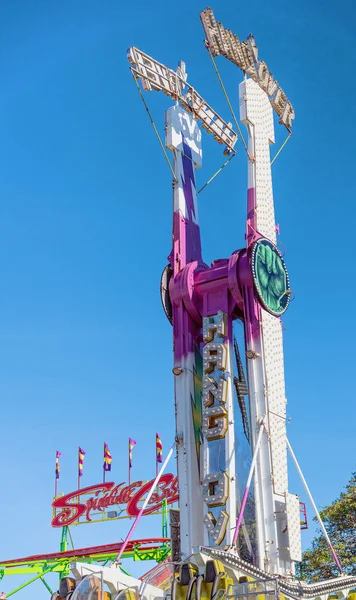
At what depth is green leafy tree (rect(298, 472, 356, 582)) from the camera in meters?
36.4

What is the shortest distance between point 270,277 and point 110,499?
83.4ft

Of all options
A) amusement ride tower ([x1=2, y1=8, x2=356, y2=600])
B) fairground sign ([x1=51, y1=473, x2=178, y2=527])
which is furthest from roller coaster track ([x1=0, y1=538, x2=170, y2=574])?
amusement ride tower ([x1=2, y1=8, x2=356, y2=600])

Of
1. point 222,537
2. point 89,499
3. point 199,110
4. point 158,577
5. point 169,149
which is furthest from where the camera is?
point 89,499

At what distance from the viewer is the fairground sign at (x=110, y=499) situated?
153 ft

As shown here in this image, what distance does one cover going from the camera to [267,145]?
32000 millimetres

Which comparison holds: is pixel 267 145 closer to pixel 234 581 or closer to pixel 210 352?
pixel 210 352

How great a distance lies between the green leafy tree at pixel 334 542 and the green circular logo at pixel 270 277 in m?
12.6


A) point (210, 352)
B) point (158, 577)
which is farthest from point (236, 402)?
point (158, 577)

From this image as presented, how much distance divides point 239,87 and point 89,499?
28630 mm

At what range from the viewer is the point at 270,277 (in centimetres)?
2892

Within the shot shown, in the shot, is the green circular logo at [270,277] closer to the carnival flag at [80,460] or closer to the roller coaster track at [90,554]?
the roller coaster track at [90,554]

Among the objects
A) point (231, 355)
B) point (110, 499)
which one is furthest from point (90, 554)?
point (231, 355)

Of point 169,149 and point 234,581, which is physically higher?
point 169,149

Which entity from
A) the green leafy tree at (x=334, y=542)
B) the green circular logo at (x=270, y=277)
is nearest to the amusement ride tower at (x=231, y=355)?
the green circular logo at (x=270, y=277)
